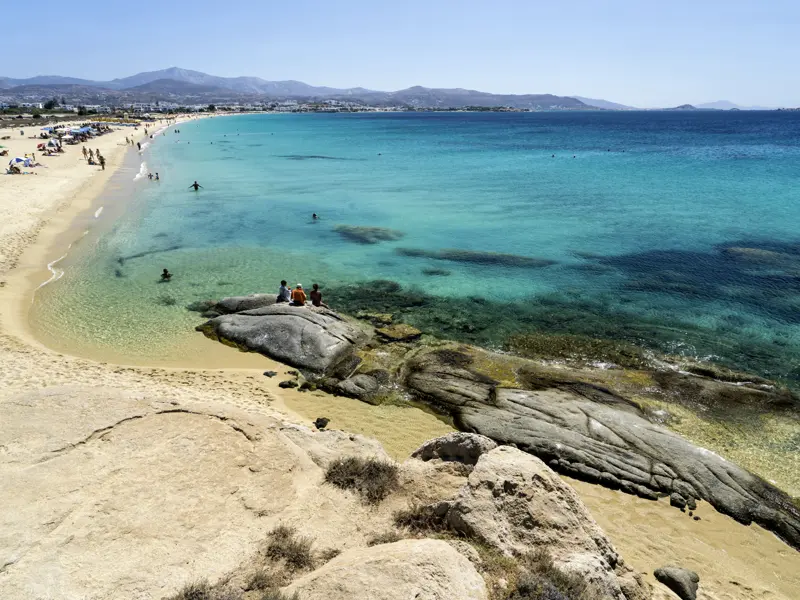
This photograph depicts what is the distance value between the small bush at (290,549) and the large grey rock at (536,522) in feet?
7.84

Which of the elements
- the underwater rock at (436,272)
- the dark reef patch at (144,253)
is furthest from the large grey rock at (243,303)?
the dark reef patch at (144,253)

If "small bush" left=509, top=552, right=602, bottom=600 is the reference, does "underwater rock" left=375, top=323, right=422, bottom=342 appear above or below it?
below

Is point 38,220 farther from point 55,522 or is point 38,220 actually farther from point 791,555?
point 791,555

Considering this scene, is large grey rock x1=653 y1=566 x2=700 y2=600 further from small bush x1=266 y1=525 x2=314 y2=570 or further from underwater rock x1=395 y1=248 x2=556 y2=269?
underwater rock x1=395 y1=248 x2=556 y2=269

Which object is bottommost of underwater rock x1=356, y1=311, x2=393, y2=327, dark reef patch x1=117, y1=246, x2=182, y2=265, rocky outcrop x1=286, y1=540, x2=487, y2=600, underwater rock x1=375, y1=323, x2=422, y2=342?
underwater rock x1=375, y1=323, x2=422, y2=342

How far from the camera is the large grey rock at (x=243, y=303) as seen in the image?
20859 millimetres

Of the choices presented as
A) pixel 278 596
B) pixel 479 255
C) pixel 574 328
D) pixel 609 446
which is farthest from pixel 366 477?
pixel 479 255

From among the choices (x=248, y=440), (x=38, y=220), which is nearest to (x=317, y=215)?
(x=38, y=220)

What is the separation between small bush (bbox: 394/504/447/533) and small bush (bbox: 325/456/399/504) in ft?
2.50

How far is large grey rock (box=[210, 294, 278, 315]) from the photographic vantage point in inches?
821

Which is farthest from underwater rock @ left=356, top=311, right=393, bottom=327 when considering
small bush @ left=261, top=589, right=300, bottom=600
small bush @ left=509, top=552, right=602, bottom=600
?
small bush @ left=261, top=589, right=300, bottom=600

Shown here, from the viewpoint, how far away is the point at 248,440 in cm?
1126

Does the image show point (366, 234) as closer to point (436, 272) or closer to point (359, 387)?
point (436, 272)

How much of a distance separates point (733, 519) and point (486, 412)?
6350 millimetres
